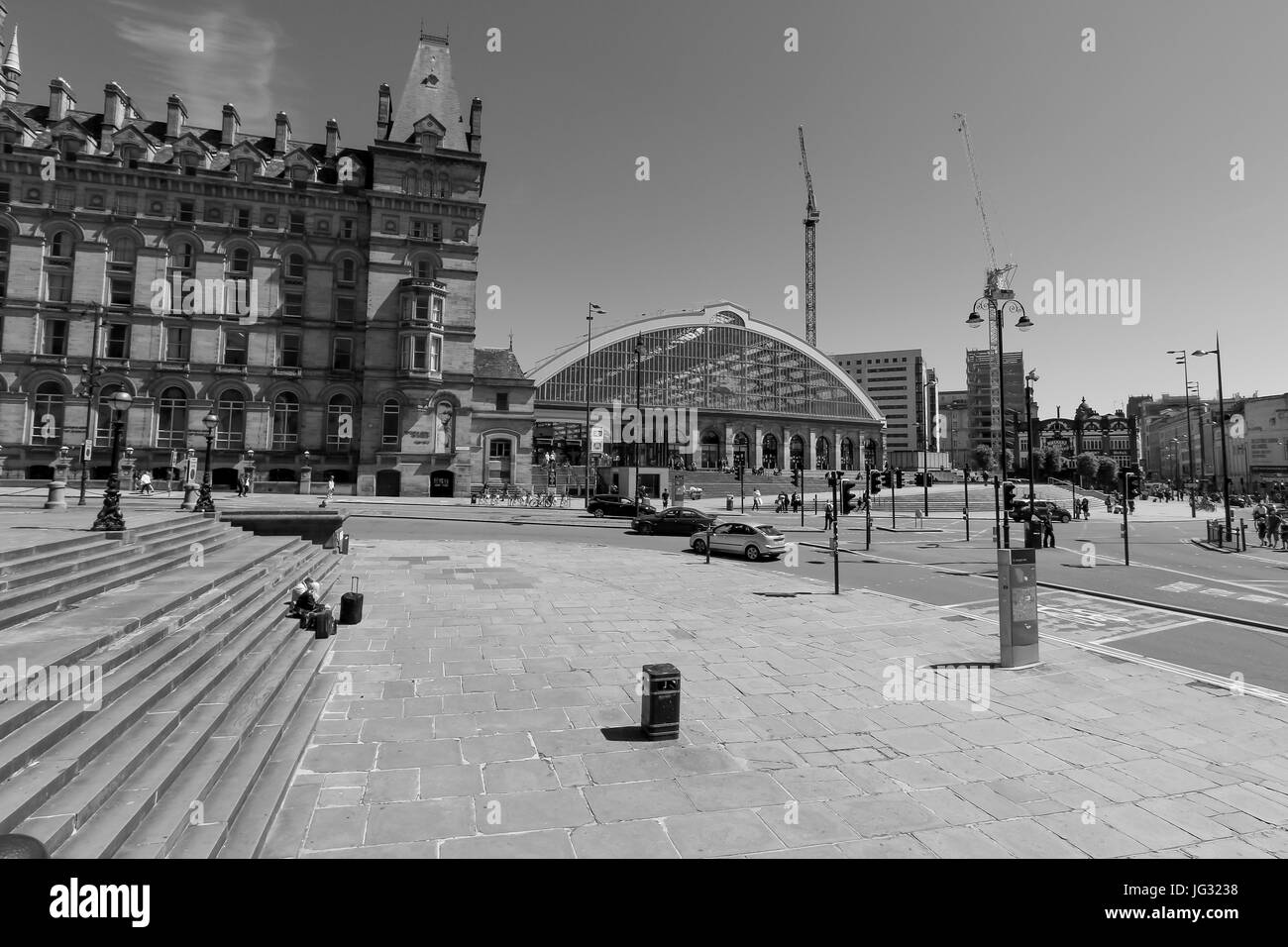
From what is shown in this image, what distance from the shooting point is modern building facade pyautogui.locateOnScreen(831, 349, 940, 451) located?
587 ft

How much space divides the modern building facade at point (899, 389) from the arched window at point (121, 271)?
166m

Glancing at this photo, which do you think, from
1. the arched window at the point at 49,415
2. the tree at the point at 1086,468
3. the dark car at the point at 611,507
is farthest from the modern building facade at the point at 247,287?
the tree at the point at 1086,468

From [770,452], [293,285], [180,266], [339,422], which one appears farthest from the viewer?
[770,452]

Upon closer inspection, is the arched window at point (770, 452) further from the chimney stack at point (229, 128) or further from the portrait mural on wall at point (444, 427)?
the chimney stack at point (229, 128)

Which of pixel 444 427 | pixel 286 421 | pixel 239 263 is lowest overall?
pixel 444 427

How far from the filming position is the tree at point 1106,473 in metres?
118

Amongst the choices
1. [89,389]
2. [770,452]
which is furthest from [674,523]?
[770,452]

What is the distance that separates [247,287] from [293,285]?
3.28 metres

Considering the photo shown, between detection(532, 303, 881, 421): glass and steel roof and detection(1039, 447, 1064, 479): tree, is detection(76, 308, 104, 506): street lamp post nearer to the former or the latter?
detection(532, 303, 881, 421): glass and steel roof

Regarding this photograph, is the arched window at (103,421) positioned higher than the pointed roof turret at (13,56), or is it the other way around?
the pointed roof turret at (13,56)

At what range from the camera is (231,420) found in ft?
161

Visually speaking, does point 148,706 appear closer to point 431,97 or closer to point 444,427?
point 444,427
